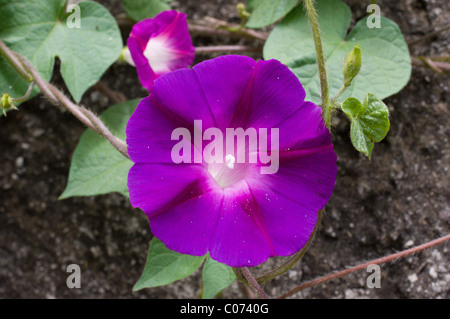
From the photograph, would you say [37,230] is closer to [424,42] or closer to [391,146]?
[391,146]

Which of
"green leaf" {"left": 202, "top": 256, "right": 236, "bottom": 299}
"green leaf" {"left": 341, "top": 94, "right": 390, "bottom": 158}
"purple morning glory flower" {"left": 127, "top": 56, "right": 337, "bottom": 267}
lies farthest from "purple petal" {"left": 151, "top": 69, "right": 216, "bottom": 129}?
"green leaf" {"left": 202, "top": 256, "right": 236, "bottom": 299}

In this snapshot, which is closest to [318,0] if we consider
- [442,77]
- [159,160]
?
[442,77]

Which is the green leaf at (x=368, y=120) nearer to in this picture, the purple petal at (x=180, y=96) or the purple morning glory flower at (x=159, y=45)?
the purple petal at (x=180, y=96)

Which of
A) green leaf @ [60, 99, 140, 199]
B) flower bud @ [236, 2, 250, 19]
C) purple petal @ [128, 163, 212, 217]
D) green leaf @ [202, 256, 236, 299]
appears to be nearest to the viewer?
purple petal @ [128, 163, 212, 217]

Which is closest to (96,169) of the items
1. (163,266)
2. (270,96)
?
(163,266)

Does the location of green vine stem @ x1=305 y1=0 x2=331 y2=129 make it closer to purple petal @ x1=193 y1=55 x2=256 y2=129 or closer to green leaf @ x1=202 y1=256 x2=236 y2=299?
purple petal @ x1=193 y1=55 x2=256 y2=129

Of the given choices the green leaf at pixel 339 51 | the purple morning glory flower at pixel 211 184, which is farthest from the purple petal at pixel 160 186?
the green leaf at pixel 339 51
